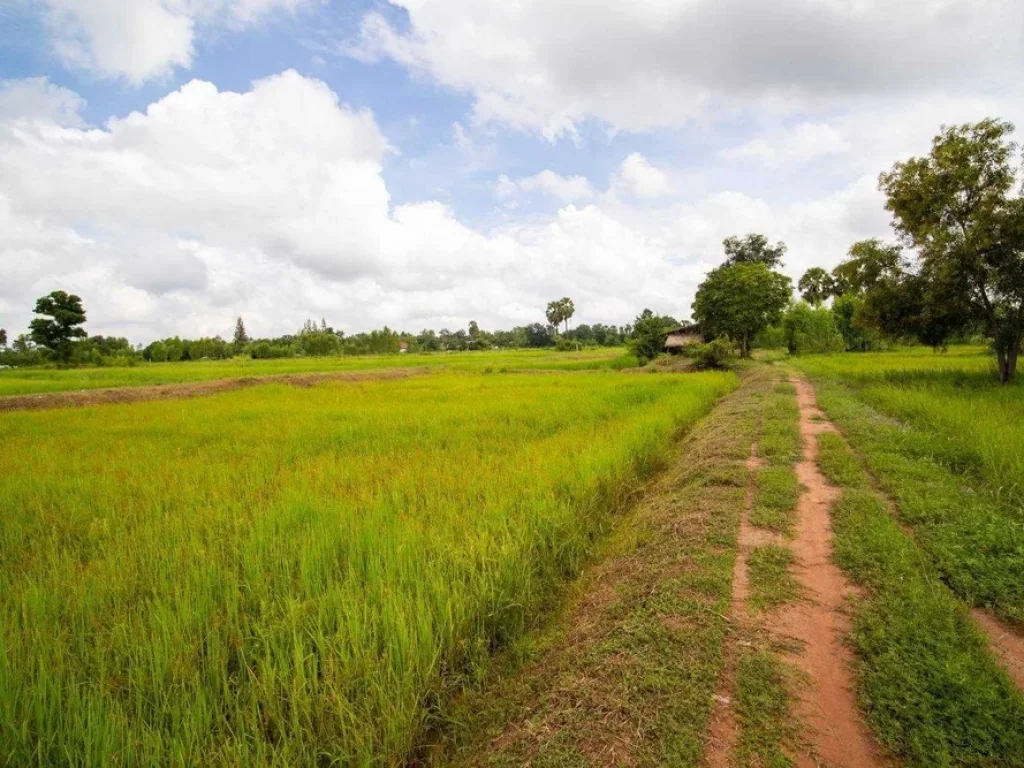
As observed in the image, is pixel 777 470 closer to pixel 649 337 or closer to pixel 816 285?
pixel 649 337

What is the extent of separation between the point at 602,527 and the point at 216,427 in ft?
28.4

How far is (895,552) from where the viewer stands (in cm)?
342

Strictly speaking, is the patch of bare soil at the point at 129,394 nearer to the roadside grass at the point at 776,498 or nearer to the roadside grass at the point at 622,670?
the roadside grass at the point at 622,670

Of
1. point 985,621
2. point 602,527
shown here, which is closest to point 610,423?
point 602,527

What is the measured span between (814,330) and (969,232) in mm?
32204

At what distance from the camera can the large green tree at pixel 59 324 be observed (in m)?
33.6

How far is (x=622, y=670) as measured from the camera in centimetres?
243

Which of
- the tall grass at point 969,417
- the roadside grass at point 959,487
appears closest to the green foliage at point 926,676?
the roadside grass at point 959,487

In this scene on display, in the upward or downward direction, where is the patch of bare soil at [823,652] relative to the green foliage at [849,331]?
downward

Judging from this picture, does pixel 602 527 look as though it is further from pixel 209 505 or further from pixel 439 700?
pixel 209 505

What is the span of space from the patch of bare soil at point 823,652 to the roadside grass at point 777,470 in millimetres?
168

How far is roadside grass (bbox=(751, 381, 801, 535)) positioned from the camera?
4270 millimetres

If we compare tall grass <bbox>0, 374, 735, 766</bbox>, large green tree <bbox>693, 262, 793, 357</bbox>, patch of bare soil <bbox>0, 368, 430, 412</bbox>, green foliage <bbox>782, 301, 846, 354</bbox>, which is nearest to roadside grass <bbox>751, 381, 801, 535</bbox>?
tall grass <bbox>0, 374, 735, 766</bbox>

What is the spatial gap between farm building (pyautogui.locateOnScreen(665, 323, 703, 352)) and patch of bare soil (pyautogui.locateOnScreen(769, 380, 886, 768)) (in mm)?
31677
